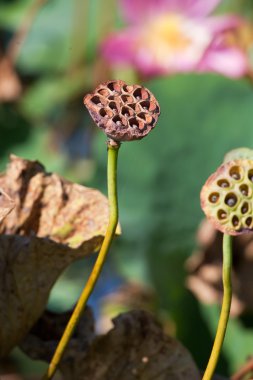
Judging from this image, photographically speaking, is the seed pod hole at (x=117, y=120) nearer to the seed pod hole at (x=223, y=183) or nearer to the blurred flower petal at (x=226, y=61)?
the seed pod hole at (x=223, y=183)

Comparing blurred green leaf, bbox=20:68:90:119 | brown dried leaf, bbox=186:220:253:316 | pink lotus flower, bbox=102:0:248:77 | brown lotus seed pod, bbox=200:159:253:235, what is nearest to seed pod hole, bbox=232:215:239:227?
brown lotus seed pod, bbox=200:159:253:235

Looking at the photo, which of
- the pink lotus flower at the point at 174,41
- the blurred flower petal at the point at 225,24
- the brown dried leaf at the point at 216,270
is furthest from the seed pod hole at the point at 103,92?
the blurred flower petal at the point at 225,24

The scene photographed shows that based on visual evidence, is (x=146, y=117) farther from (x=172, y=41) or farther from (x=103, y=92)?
(x=172, y=41)

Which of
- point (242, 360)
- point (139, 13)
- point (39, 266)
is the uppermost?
point (139, 13)

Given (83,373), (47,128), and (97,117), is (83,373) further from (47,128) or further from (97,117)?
(47,128)

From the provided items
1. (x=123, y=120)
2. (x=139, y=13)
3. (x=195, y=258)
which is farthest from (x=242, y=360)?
(x=139, y=13)

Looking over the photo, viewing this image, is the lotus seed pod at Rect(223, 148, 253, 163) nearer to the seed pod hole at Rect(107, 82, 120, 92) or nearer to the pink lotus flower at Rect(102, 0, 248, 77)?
the seed pod hole at Rect(107, 82, 120, 92)
